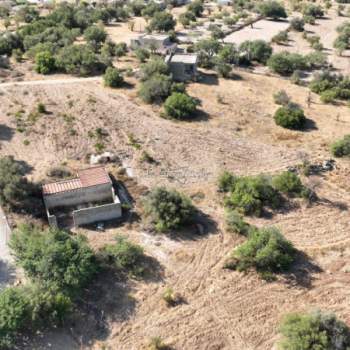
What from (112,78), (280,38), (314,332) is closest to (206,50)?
(112,78)

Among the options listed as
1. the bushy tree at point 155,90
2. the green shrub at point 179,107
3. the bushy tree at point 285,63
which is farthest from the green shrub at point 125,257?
the bushy tree at point 285,63

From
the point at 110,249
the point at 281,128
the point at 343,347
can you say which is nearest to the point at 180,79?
the point at 281,128

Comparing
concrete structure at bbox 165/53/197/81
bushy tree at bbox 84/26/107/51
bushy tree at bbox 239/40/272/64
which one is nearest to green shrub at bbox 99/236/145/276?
concrete structure at bbox 165/53/197/81

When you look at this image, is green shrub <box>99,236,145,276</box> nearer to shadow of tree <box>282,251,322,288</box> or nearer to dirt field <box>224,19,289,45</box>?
shadow of tree <box>282,251,322,288</box>

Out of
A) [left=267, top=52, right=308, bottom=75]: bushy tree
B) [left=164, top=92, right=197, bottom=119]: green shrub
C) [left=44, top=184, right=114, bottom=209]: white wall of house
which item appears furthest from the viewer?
[left=267, top=52, right=308, bottom=75]: bushy tree

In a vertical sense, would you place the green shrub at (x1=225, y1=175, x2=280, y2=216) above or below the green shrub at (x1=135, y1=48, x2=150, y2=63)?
below

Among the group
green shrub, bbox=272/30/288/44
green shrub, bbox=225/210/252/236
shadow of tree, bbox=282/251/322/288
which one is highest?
green shrub, bbox=272/30/288/44

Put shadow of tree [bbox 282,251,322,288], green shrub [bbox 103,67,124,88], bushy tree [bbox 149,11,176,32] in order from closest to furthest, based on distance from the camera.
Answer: shadow of tree [bbox 282,251,322,288] → green shrub [bbox 103,67,124,88] → bushy tree [bbox 149,11,176,32]

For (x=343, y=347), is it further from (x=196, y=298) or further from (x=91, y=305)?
(x=91, y=305)
